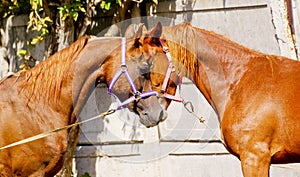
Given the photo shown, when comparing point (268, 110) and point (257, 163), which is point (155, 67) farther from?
point (257, 163)

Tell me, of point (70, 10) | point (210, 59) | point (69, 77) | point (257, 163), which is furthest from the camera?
point (70, 10)

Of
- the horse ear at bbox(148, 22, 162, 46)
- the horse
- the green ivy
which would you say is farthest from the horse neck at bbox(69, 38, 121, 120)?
the green ivy

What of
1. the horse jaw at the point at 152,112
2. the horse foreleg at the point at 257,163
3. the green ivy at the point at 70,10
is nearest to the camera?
the horse foreleg at the point at 257,163

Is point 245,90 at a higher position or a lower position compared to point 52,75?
lower

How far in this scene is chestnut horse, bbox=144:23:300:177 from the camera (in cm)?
426

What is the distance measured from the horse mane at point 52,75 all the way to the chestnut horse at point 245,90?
584 millimetres

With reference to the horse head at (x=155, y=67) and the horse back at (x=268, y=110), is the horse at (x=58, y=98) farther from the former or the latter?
the horse back at (x=268, y=110)

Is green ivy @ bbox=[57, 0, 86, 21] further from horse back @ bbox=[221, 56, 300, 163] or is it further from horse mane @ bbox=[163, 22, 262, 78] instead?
horse back @ bbox=[221, 56, 300, 163]

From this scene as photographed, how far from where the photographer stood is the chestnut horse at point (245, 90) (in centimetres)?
426

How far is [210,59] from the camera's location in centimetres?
456

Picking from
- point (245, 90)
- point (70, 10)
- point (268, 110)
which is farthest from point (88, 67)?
point (70, 10)

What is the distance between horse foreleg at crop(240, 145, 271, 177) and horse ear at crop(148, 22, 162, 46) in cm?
107

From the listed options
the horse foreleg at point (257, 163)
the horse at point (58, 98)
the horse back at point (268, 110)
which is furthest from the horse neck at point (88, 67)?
the horse foreleg at point (257, 163)

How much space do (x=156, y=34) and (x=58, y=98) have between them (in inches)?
34.2
